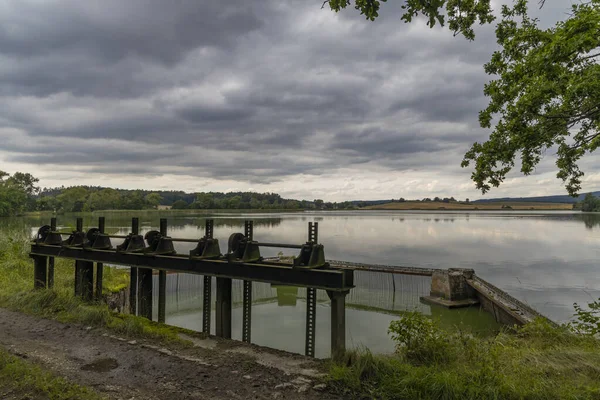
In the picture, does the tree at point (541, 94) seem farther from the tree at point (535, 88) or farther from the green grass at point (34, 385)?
the green grass at point (34, 385)

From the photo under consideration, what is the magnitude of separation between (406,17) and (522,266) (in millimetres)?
34201

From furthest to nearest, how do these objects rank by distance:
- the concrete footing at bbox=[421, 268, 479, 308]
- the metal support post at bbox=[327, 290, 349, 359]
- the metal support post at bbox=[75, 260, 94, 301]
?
the concrete footing at bbox=[421, 268, 479, 308], the metal support post at bbox=[75, 260, 94, 301], the metal support post at bbox=[327, 290, 349, 359]

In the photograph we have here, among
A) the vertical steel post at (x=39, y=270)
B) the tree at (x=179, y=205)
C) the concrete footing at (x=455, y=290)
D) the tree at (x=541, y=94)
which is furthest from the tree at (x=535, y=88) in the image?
the tree at (x=179, y=205)

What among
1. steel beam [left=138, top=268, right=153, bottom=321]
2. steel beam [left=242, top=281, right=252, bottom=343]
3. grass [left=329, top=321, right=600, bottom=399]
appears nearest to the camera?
grass [left=329, top=321, right=600, bottom=399]

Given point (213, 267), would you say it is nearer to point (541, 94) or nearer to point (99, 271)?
point (99, 271)

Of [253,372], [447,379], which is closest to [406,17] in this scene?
[447,379]

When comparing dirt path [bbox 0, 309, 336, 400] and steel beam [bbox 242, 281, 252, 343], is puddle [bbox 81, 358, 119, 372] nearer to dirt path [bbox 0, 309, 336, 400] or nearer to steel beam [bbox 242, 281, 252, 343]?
dirt path [bbox 0, 309, 336, 400]

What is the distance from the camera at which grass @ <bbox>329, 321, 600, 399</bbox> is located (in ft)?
10.9

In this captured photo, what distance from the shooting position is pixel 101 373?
4.02 meters

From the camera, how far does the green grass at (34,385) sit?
135 inches

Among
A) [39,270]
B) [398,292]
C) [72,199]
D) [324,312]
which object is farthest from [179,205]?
[39,270]

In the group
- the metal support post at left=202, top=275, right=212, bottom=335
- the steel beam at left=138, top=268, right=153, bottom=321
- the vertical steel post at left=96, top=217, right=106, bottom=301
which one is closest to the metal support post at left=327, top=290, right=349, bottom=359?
the metal support post at left=202, top=275, right=212, bottom=335

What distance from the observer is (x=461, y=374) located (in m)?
3.62

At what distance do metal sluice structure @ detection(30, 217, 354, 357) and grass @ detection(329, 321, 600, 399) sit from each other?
55 centimetres
